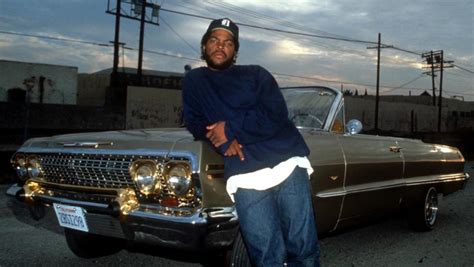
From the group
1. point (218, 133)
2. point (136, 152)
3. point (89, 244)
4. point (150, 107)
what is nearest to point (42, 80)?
point (150, 107)

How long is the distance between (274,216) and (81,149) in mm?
1474

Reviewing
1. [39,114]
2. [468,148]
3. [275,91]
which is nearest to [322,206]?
[275,91]

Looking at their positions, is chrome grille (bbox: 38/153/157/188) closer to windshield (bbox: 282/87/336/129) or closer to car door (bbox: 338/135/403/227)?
windshield (bbox: 282/87/336/129)

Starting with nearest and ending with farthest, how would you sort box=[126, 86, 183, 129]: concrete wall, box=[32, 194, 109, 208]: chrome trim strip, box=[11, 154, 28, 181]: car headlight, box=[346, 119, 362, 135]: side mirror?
1. box=[32, 194, 109, 208]: chrome trim strip
2. box=[11, 154, 28, 181]: car headlight
3. box=[346, 119, 362, 135]: side mirror
4. box=[126, 86, 183, 129]: concrete wall

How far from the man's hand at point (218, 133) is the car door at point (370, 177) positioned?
1.75 m

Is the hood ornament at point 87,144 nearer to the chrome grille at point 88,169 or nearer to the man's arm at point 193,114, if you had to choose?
the chrome grille at point 88,169

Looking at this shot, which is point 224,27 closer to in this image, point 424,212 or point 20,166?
point 20,166

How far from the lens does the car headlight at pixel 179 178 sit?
284 cm

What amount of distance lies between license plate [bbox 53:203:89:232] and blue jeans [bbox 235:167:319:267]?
1132 mm

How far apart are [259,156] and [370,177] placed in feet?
6.92

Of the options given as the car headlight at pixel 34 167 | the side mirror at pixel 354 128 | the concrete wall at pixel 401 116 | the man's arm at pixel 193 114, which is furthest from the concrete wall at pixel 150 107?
the man's arm at pixel 193 114

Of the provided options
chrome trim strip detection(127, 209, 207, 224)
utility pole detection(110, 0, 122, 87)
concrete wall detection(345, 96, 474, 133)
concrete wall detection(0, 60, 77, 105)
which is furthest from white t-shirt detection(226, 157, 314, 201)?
concrete wall detection(345, 96, 474, 133)

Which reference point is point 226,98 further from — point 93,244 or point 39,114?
point 39,114

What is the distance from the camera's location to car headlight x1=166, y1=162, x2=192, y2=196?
2.84 meters
